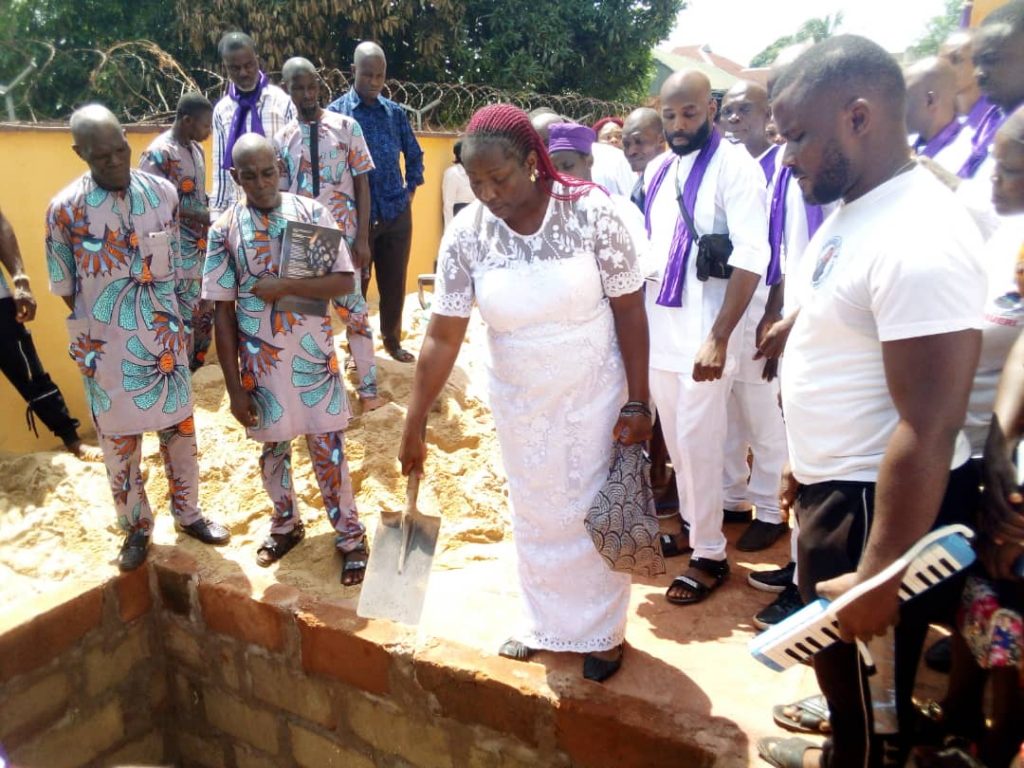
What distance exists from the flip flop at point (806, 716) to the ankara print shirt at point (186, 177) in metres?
3.94

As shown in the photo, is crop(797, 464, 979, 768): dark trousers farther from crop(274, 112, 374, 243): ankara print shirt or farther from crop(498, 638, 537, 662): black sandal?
crop(274, 112, 374, 243): ankara print shirt

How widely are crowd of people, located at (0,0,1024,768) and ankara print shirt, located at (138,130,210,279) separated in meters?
0.02

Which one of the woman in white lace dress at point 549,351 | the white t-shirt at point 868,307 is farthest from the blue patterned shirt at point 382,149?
the white t-shirt at point 868,307

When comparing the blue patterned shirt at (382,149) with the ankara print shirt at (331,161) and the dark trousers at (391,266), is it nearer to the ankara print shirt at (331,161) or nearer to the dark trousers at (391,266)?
the dark trousers at (391,266)

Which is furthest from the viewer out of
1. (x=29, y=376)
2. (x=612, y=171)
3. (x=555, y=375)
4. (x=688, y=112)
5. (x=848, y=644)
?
(x=612, y=171)

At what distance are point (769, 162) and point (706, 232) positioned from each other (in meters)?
0.94

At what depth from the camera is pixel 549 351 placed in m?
2.41

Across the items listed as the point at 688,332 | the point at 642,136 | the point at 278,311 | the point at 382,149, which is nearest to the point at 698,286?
the point at 688,332

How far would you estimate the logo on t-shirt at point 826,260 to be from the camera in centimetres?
167

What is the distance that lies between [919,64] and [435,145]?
6186mm

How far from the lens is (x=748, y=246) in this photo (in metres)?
2.89

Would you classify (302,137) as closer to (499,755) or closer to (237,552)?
(237,552)

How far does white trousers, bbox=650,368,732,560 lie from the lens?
307cm

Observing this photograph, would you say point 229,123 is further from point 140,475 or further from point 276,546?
point 276,546
